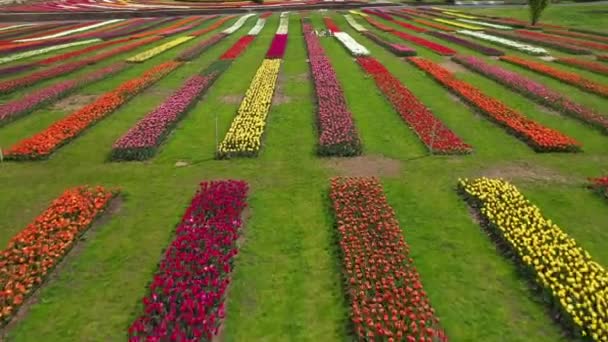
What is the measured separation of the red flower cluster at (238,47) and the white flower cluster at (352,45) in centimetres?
910

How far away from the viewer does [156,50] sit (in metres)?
34.4

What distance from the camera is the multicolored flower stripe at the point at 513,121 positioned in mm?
15430

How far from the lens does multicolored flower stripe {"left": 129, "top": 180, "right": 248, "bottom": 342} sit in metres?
7.35

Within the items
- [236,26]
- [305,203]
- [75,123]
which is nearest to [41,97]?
[75,123]

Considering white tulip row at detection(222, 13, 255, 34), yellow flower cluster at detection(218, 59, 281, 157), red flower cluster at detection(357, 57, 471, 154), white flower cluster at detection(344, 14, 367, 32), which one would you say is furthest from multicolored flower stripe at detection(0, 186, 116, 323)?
white flower cluster at detection(344, 14, 367, 32)

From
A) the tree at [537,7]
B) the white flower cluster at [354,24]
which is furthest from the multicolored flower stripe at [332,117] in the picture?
the tree at [537,7]

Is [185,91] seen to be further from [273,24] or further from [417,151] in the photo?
[273,24]

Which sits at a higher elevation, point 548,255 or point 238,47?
point 238,47

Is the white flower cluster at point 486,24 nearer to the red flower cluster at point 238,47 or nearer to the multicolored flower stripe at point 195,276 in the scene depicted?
the red flower cluster at point 238,47

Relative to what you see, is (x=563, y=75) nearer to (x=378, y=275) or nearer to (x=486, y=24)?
(x=378, y=275)

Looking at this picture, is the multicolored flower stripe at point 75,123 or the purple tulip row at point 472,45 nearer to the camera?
the multicolored flower stripe at point 75,123

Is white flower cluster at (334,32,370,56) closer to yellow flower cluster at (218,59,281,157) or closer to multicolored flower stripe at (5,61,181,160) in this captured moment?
yellow flower cluster at (218,59,281,157)

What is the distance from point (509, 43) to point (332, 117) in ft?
86.9

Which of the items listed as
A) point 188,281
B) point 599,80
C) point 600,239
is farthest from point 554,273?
point 599,80
